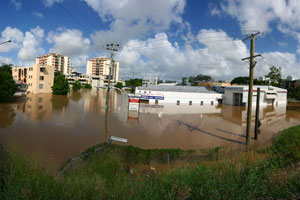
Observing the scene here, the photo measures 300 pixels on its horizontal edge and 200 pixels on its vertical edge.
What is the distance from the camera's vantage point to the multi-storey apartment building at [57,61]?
98.5 meters

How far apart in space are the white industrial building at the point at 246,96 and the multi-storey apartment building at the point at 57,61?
91862mm

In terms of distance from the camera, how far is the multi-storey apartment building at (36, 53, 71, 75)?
98500 mm

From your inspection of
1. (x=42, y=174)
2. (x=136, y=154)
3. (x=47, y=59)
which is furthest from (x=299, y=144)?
(x=47, y=59)

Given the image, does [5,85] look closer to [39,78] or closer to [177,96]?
[39,78]

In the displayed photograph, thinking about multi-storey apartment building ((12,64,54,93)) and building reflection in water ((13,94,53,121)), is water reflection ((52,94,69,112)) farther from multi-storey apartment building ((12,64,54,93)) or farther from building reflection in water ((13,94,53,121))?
multi-storey apartment building ((12,64,54,93))

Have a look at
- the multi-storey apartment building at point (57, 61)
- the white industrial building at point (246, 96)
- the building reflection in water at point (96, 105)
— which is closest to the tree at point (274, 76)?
the white industrial building at point (246, 96)

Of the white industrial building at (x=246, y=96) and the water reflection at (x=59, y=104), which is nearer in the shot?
the water reflection at (x=59, y=104)

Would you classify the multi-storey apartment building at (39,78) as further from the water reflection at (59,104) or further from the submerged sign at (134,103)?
the submerged sign at (134,103)

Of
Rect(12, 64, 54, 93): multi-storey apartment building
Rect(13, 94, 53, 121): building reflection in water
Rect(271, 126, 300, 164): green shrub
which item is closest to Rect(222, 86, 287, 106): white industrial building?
Rect(271, 126, 300, 164): green shrub

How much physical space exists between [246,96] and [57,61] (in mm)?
99913

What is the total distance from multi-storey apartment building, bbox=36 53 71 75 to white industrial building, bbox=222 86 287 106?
91.9 m

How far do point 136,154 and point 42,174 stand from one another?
5051 millimetres

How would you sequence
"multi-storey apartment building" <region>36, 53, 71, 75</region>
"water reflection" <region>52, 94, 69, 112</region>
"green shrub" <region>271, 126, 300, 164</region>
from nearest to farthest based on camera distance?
"green shrub" <region>271, 126, 300, 164</region> → "water reflection" <region>52, 94, 69, 112</region> → "multi-storey apartment building" <region>36, 53, 71, 75</region>

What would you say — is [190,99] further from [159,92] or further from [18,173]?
[18,173]
